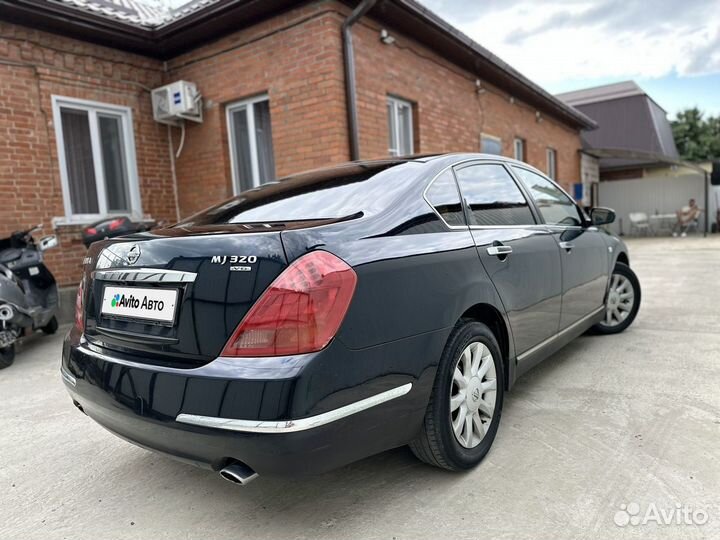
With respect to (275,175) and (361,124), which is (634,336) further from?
(275,175)

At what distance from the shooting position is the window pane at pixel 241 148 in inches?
286

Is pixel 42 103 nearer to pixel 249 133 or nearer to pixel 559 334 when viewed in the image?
pixel 249 133

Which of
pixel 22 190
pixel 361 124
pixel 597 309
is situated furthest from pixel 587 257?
pixel 22 190

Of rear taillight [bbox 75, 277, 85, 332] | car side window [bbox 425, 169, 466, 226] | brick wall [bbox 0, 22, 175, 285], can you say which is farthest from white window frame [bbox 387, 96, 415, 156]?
rear taillight [bbox 75, 277, 85, 332]

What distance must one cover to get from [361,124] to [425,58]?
2.19 m

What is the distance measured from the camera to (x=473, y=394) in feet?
7.82

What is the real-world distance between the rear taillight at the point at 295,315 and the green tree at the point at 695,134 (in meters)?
39.7

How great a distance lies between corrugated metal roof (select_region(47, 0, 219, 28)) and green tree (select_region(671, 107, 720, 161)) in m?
36.3

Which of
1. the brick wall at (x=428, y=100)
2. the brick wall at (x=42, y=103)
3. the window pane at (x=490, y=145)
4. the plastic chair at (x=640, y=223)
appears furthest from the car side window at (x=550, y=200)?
the plastic chair at (x=640, y=223)

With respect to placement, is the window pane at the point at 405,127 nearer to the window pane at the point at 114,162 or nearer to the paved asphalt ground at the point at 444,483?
the window pane at the point at 114,162

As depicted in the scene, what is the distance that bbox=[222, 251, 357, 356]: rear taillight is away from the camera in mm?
1709

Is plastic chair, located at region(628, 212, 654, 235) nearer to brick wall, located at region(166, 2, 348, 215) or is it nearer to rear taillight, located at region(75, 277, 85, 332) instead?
brick wall, located at region(166, 2, 348, 215)

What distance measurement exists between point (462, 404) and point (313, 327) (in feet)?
3.18

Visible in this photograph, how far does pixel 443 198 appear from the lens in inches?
99.0
